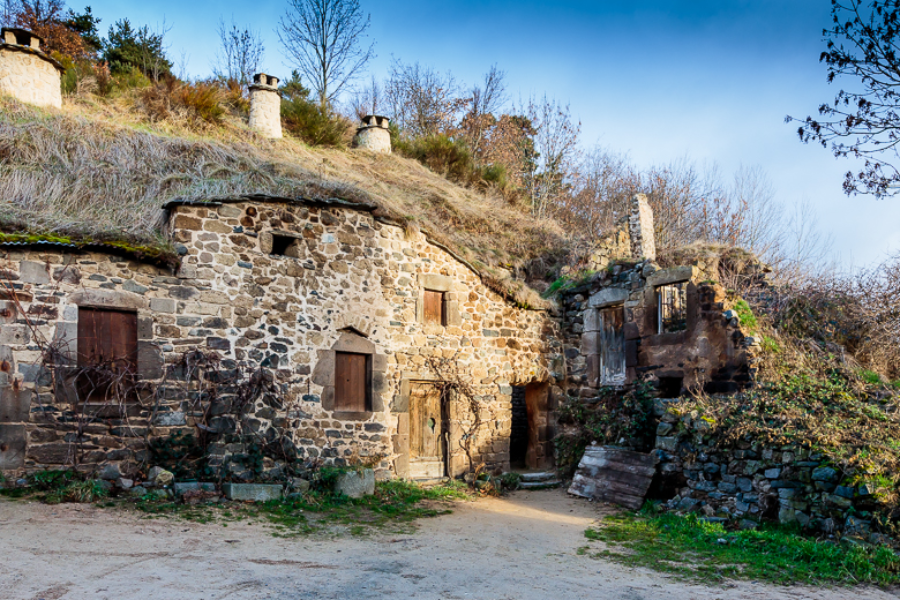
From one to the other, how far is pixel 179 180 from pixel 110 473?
6.02m

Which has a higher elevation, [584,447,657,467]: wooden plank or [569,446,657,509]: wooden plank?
[584,447,657,467]: wooden plank

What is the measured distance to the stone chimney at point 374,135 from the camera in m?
21.3

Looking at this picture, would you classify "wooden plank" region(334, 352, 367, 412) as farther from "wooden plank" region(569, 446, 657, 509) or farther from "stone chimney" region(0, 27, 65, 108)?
"stone chimney" region(0, 27, 65, 108)

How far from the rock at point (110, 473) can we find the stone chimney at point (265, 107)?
11.8 m

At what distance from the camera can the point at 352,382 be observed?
11305 mm

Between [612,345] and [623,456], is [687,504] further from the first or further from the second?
[612,345]

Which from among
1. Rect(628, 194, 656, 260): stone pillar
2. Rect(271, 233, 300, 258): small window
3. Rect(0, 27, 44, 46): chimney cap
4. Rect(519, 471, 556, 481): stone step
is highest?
Rect(0, 27, 44, 46): chimney cap

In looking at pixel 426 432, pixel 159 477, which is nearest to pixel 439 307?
pixel 426 432

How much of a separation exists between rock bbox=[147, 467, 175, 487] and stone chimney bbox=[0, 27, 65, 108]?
10534 millimetres

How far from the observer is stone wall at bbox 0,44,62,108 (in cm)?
1491

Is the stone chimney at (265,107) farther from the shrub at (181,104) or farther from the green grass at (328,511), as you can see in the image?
the green grass at (328,511)

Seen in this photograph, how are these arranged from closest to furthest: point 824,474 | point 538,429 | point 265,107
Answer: point 824,474
point 538,429
point 265,107

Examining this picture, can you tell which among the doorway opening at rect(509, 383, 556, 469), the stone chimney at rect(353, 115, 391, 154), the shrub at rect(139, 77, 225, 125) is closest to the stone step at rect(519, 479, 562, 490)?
the doorway opening at rect(509, 383, 556, 469)

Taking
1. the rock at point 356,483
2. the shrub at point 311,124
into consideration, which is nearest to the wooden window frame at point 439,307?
the rock at point 356,483
